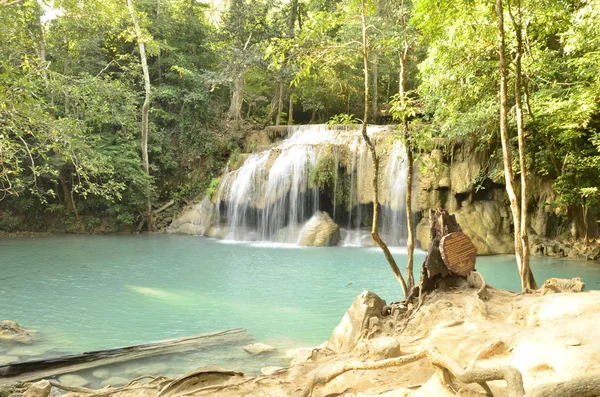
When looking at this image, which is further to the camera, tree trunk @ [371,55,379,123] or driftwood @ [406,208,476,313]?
tree trunk @ [371,55,379,123]

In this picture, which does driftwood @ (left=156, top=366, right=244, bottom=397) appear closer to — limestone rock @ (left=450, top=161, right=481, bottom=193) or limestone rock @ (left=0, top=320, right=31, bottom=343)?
limestone rock @ (left=0, top=320, right=31, bottom=343)

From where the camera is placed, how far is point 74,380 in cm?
480

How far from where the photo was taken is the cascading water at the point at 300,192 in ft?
53.4

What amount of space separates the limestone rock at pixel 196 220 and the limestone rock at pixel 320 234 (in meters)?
4.89

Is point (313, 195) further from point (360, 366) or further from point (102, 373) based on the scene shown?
point (360, 366)

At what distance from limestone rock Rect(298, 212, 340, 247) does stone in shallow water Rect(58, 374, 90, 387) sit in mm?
11460

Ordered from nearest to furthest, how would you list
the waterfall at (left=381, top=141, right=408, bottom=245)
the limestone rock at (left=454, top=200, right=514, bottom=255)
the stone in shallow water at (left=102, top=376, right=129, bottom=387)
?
1. the stone in shallow water at (left=102, top=376, right=129, bottom=387)
2. the limestone rock at (left=454, top=200, right=514, bottom=255)
3. the waterfall at (left=381, top=141, right=408, bottom=245)

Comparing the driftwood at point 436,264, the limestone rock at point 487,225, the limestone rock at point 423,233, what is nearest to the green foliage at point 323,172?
the limestone rock at point 423,233

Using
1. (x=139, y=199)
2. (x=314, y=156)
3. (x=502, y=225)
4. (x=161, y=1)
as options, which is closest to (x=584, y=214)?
(x=502, y=225)

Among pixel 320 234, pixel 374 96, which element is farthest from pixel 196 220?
pixel 374 96

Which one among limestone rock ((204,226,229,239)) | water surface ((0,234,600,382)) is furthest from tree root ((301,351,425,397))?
limestone rock ((204,226,229,239))

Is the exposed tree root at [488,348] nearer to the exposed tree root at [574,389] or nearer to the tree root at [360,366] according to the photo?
the tree root at [360,366]

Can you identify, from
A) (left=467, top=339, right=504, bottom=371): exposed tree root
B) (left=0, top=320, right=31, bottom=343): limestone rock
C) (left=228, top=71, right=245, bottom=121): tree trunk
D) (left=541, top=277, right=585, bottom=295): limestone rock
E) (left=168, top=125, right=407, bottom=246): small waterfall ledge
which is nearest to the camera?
(left=467, top=339, right=504, bottom=371): exposed tree root

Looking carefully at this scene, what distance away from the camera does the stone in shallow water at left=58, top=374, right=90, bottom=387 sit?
4703mm
